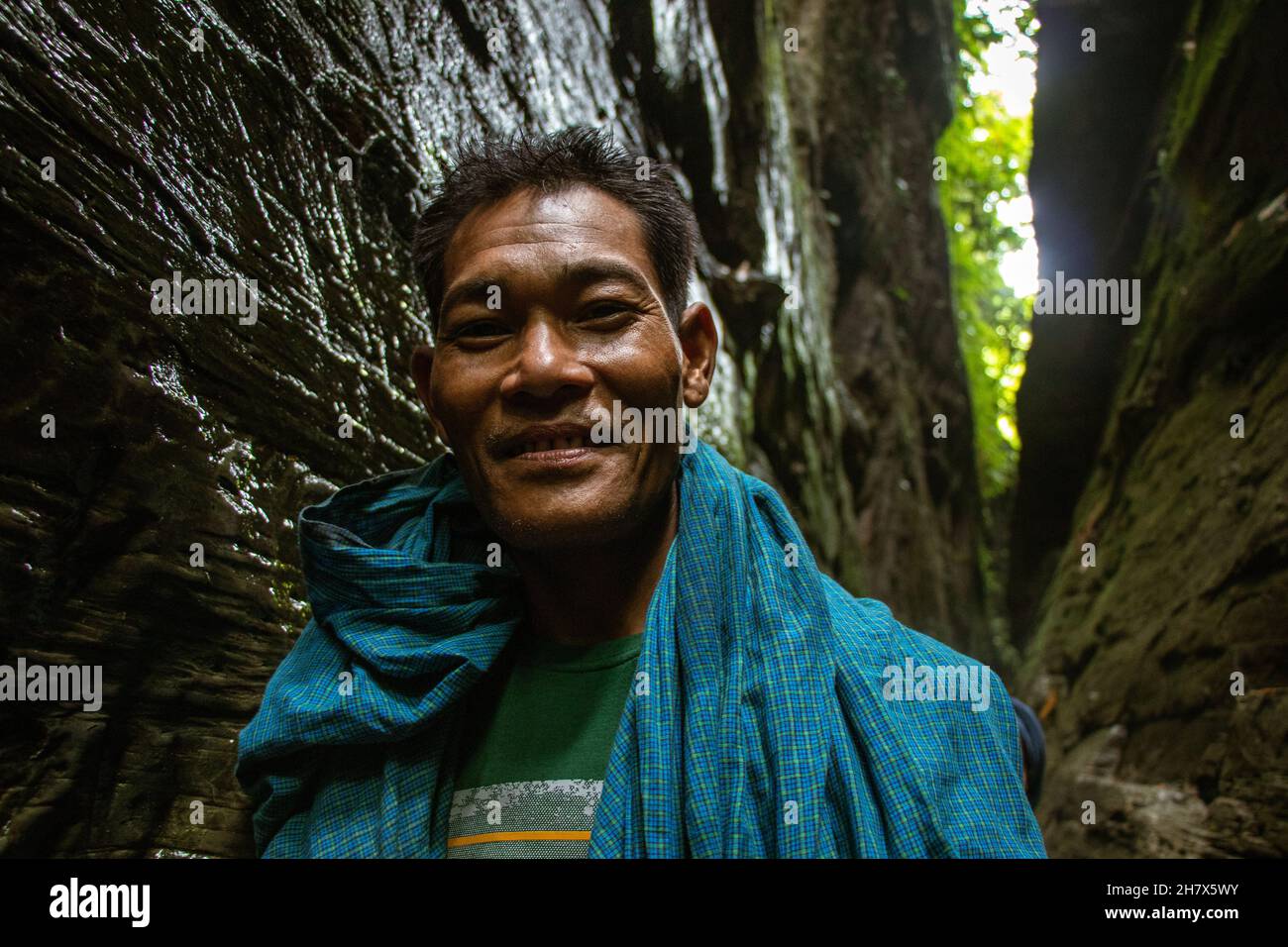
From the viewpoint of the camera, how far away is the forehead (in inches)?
74.0

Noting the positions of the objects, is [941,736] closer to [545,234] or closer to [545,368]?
[545,368]

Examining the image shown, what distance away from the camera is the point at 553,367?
1.78m

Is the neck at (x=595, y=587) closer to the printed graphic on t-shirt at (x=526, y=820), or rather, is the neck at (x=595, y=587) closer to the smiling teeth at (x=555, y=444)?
the smiling teeth at (x=555, y=444)

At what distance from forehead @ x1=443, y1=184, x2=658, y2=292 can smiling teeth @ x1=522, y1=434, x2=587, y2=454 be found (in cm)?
38

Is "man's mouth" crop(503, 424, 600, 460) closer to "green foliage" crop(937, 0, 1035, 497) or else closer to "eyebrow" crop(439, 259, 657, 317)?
"eyebrow" crop(439, 259, 657, 317)

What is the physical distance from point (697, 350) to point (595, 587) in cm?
68

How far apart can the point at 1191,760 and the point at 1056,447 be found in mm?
6410

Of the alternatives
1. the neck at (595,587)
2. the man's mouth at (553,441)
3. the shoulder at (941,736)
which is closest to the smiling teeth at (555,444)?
the man's mouth at (553,441)

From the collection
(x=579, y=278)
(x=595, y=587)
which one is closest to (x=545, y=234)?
(x=579, y=278)

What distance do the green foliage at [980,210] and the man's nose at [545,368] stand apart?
11853mm

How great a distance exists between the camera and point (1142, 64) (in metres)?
9.08

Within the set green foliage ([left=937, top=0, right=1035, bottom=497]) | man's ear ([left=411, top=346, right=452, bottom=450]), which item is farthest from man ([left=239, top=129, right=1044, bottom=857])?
green foliage ([left=937, top=0, right=1035, bottom=497])

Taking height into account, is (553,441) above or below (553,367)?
below
